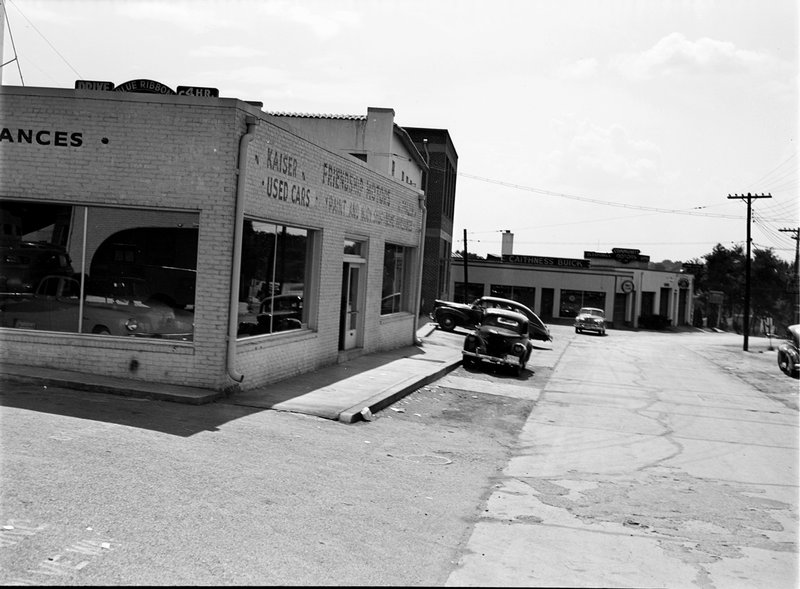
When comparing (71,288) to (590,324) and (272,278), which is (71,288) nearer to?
(272,278)

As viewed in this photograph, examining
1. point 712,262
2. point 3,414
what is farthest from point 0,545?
point 712,262

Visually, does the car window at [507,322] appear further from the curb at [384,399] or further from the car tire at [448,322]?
the car tire at [448,322]

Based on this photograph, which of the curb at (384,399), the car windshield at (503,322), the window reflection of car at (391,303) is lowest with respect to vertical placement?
the curb at (384,399)

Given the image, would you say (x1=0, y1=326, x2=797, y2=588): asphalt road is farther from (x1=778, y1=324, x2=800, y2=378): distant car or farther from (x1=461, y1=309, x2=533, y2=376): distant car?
(x1=778, y1=324, x2=800, y2=378): distant car

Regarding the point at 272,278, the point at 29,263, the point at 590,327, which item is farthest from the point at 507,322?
the point at 590,327

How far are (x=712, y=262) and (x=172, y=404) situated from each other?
9215cm

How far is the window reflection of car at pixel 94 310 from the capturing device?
11961mm

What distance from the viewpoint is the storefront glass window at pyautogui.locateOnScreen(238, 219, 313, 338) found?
12984 mm

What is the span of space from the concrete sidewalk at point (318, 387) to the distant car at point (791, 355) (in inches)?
594

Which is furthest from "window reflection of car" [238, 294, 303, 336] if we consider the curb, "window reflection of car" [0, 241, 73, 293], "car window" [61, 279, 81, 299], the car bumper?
the car bumper

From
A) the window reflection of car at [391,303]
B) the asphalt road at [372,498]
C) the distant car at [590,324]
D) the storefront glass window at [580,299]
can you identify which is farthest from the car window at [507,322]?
the storefront glass window at [580,299]

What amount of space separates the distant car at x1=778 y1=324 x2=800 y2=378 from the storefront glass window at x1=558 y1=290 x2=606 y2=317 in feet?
120

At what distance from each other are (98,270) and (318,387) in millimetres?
4363

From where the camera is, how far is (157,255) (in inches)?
475
